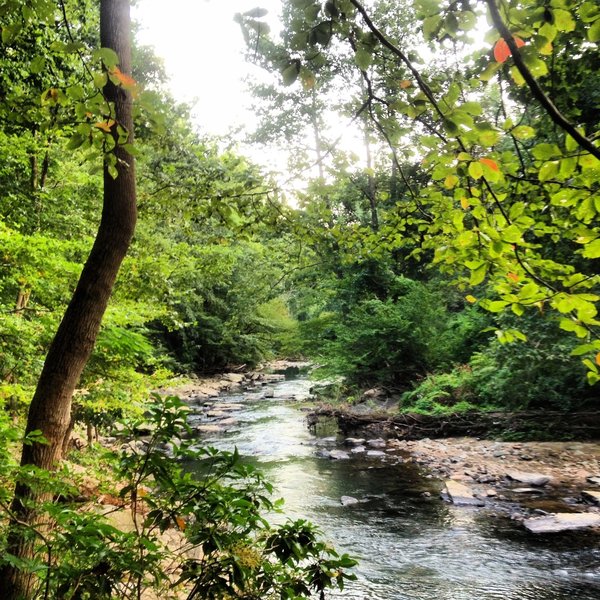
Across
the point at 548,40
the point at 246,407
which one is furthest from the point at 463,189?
the point at 246,407

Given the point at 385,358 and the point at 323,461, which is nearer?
the point at 323,461

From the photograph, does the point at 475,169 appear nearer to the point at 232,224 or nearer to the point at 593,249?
the point at 593,249

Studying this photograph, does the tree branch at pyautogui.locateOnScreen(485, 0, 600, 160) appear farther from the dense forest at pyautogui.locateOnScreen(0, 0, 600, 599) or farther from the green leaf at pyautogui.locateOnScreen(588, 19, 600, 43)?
the green leaf at pyautogui.locateOnScreen(588, 19, 600, 43)

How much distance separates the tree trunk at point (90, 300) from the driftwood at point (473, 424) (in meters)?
9.45

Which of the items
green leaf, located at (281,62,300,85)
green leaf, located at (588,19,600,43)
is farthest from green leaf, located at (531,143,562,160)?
green leaf, located at (281,62,300,85)

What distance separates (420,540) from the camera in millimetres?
5906

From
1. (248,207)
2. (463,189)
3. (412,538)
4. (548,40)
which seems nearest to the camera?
(548,40)

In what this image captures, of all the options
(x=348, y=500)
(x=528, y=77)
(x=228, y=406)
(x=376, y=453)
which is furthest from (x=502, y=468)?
(x=228, y=406)

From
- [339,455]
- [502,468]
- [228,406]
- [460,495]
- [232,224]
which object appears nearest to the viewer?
[232,224]

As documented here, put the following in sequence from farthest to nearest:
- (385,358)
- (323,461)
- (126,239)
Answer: (385,358)
(323,461)
(126,239)

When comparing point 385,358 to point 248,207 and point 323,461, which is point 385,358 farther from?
point 248,207

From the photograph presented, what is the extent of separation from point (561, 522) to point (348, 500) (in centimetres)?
300

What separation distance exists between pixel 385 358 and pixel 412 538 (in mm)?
8670

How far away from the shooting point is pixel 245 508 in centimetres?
195
